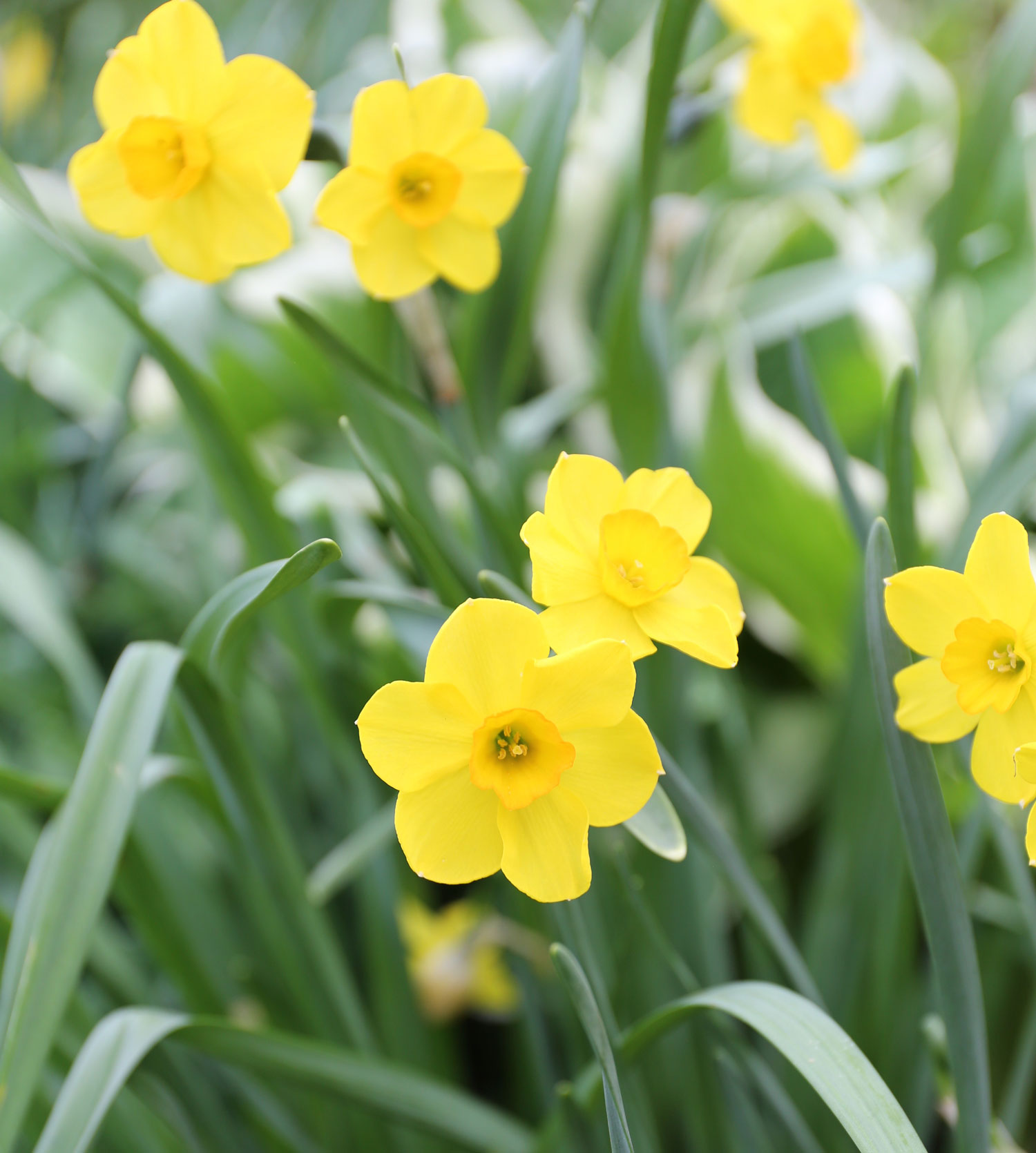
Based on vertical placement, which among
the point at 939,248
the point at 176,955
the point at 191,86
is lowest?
the point at 176,955

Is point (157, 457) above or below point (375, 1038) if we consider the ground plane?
above

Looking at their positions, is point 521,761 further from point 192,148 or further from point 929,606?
point 192,148

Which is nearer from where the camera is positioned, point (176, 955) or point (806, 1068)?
point (806, 1068)

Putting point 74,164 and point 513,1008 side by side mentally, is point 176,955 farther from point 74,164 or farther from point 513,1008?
point 74,164

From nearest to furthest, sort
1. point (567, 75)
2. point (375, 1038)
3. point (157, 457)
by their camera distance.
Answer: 1. point (567, 75)
2. point (375, 1038)
3. point (157, 457)

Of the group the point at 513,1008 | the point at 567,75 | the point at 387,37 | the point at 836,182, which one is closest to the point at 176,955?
the point at 513,1008

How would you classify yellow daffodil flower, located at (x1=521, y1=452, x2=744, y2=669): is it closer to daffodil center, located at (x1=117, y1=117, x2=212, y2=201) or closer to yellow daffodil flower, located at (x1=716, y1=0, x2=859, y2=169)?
daffodil center, located at (x1=117, y1=117, x2=212, y2=201)

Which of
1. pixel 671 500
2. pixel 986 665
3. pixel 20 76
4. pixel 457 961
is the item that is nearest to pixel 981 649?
pixel 986 665
